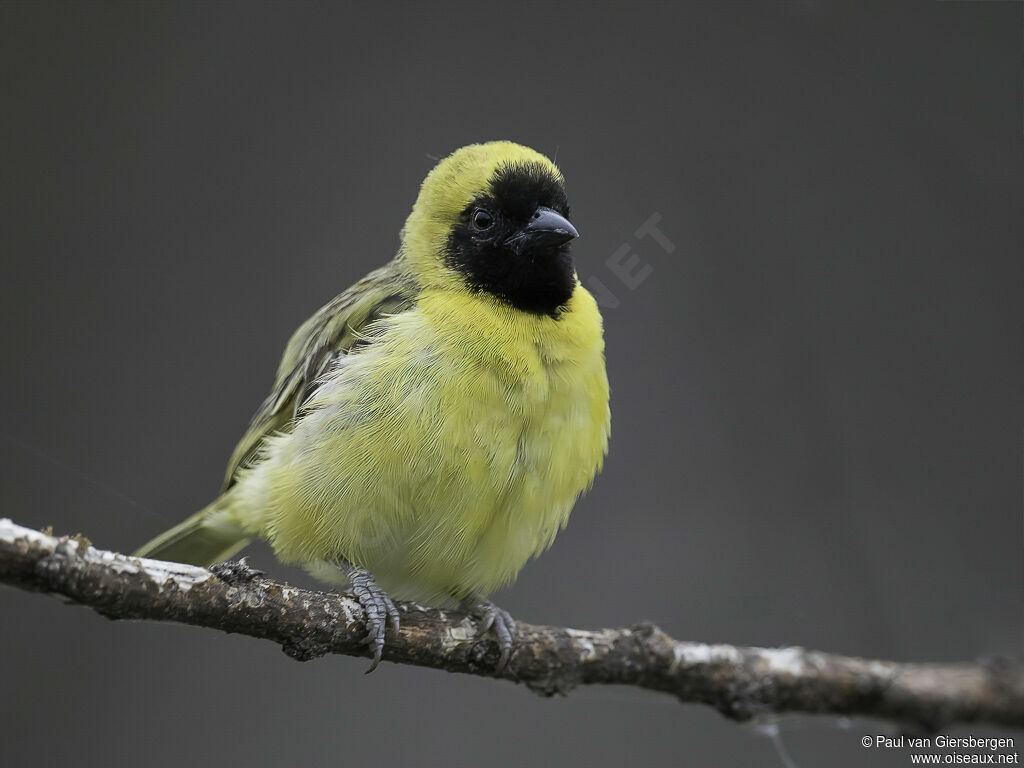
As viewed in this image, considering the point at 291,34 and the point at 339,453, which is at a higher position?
the point at 291,34

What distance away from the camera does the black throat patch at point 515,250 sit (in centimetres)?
336

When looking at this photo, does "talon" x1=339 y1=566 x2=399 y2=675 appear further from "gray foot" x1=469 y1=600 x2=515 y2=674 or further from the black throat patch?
the black throat patch

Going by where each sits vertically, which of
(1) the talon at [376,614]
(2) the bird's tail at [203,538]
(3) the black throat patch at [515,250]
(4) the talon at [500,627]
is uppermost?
(3) the black throat patch at [515,250]

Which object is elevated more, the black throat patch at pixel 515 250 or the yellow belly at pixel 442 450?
the black throat patch at pixel 515 250

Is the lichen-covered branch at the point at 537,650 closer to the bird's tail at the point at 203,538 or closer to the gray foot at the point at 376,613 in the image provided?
the gray foot at the point at 376,613

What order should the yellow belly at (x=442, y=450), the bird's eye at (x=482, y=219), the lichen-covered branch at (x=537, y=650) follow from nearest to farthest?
the lichen-covered branch at (x=537, y=650) → the yellow belly at (x=442, y=450) → the bird's eye at (x=482, y=219)

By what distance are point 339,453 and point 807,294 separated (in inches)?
94.5

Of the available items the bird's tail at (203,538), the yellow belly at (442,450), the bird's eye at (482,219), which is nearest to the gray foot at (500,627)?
the yellow belly at (442,450)

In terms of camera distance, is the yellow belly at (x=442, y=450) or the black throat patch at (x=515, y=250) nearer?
the yellow belly at (x=442, y=450)

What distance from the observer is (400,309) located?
132 inches

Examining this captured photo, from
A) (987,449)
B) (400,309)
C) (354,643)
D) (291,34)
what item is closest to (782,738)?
(987,449)

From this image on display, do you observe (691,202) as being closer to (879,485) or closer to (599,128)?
(599,128)

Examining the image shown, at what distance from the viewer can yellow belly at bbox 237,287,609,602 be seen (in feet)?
9.71

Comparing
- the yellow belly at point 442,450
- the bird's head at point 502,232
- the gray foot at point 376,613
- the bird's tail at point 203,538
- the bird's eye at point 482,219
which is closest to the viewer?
the gray foot at point 376,613
